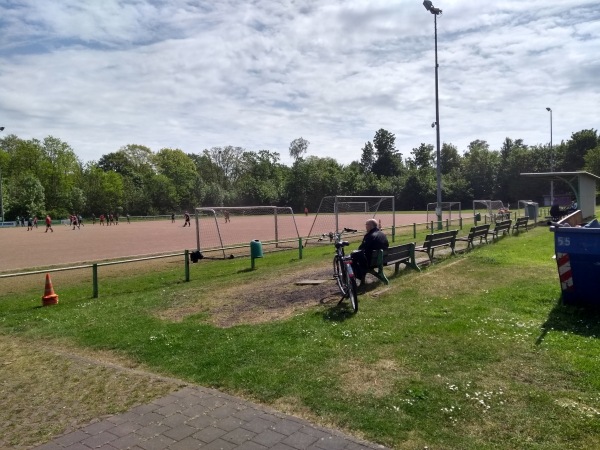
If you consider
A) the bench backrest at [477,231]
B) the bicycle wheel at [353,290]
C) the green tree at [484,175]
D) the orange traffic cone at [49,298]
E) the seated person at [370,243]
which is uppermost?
the green tree at [484,175]

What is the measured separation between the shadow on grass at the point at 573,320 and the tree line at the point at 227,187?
7140cm

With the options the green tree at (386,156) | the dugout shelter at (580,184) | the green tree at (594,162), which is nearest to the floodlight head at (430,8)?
the dugout shelter at (580,184)

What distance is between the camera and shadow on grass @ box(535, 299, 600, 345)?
20.7 ft

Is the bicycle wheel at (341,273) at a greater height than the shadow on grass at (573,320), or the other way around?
the bicycle wheel at (341,273)

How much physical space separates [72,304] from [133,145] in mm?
107267

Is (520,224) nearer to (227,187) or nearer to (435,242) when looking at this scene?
(435,242)

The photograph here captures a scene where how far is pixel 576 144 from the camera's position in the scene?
8319 centimetres

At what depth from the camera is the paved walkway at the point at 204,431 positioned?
3762 millimetres

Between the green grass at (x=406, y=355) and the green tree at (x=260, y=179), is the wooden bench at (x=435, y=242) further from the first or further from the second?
the green tree at (x=260, y=179)

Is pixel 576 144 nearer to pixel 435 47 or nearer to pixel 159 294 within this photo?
pixel 435 47

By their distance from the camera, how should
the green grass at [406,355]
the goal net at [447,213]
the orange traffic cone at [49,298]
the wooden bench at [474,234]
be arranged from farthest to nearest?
the goal net at [447,213] → the wooden bench at [474,234] → the orange traffic cone at [49,298] → the green grass at [406,355]

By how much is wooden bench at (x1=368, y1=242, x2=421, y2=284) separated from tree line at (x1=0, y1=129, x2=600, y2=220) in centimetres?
6881

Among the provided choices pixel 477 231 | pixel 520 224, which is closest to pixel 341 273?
pixel 477 231

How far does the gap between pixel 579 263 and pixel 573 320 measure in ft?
2.95
